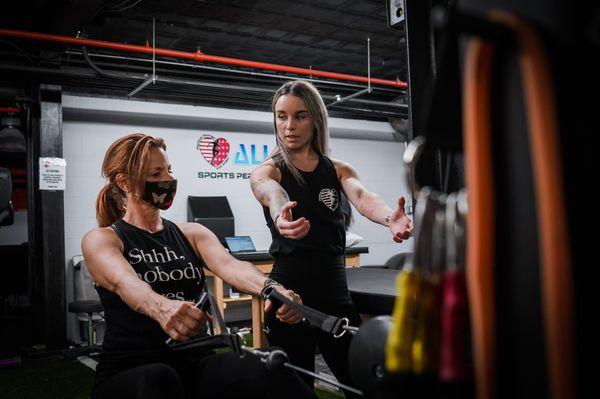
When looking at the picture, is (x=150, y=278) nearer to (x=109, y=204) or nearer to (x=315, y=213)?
(x=109, y=204)

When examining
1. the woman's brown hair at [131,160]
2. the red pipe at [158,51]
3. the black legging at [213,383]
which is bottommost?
the black legging at [213,383]

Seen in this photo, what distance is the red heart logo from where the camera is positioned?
7121mm

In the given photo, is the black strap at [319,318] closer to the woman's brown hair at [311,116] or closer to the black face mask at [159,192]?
the black face mask at [159,192]

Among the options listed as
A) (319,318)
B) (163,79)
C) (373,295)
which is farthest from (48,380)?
(319,318)

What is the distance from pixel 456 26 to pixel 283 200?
5.11 ft

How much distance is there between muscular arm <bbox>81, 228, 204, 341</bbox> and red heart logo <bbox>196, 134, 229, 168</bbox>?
206 inches

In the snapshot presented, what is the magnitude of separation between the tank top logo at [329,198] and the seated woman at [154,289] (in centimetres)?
43

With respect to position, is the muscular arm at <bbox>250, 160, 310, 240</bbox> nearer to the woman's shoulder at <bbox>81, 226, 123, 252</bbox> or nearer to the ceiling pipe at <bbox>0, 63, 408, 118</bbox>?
the woman's shoulder at <bbox>81, 226, 123, 252</bbox>

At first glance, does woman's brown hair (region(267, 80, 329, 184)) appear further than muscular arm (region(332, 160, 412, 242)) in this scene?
Yes

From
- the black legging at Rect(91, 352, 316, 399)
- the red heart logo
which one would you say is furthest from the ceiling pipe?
the black legging at Rect(91, 352, 316, 399)

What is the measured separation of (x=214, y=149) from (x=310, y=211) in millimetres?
5131

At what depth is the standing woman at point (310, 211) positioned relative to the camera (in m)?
2.15

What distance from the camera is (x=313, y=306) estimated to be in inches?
85.7

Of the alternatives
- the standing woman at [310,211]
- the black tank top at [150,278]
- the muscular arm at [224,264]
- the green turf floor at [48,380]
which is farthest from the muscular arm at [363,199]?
the green turf floor at [48,380]
